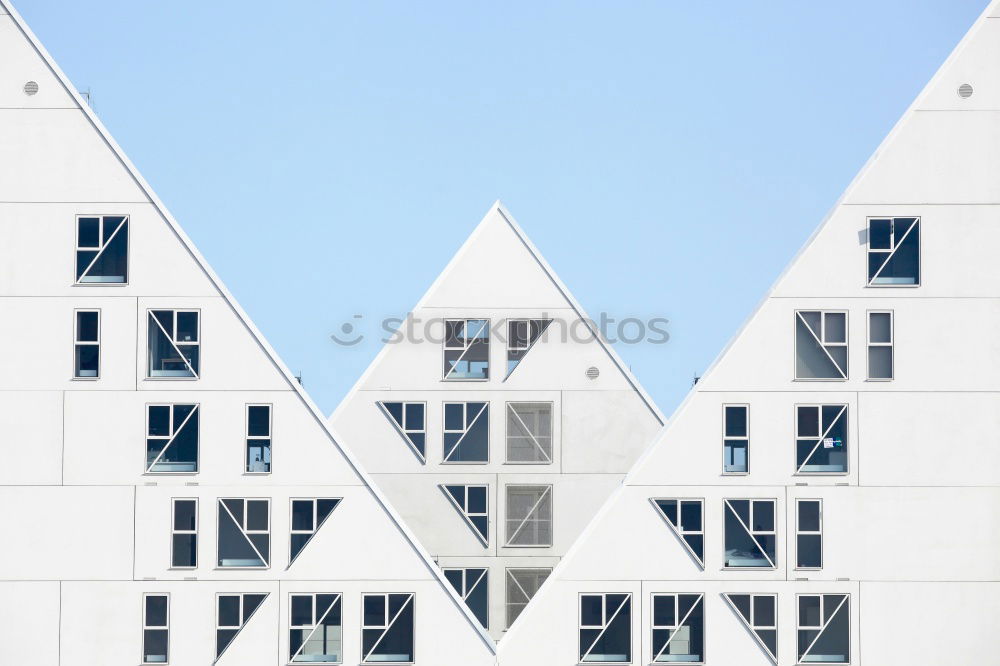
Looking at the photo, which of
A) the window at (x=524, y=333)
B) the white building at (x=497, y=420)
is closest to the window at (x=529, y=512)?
the white building at (x=497, y=420)

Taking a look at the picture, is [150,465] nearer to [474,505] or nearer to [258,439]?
[258,439]

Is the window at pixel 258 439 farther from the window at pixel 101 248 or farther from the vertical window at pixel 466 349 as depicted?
the vertical window at pixel 466 349

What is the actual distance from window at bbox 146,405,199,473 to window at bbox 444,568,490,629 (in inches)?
687

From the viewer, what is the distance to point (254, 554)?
50906 millimetres

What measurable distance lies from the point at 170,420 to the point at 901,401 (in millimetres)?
22271

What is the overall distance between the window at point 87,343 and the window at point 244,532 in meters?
5.67

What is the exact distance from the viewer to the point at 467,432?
215 feet

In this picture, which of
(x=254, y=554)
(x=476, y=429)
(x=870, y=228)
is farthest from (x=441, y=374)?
(x=870, y=228)

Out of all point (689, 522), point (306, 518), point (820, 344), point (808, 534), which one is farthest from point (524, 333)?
point (808, 534)

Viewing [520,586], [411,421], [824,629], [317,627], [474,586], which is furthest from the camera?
[520,586]

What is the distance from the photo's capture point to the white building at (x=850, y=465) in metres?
51.1

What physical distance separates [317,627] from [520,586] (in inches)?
648

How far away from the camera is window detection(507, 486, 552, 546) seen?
217 feet

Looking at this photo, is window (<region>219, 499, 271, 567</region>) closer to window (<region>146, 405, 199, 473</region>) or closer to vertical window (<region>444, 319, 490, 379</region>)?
window (<region>146, 405, 199, 473</region>)
